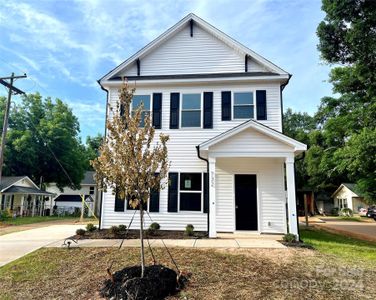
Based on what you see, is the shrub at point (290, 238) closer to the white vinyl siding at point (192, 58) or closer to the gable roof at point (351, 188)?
the white vinyl siding at point (192, 58)

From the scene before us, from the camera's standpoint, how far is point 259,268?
6.76 metres

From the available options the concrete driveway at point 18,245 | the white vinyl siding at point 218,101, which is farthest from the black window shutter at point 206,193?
the concrete driveway at point 18,245

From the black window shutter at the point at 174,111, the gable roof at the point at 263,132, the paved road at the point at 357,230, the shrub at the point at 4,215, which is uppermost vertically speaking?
the black window shutter at the point at 174,111

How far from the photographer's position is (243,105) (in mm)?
12609

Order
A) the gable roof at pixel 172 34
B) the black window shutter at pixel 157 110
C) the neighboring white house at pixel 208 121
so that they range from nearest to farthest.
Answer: the neighboring white house at pixel 208 121, the black window shutter at pixel 157 110, the gable roof at pixel 172 34

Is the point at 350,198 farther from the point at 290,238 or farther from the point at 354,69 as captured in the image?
the point at 290,238

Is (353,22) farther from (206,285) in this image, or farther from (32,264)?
(32,264)

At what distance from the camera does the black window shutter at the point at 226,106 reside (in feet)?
41.2

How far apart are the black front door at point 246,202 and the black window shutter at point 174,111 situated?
3583 mm

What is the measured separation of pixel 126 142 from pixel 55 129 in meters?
30.8

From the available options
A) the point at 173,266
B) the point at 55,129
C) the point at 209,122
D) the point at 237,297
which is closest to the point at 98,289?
the point at 173,266

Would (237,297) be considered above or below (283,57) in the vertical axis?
below

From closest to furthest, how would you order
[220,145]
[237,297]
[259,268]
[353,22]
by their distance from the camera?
[237,297] < [259,268] < [220,145] < [353,22]

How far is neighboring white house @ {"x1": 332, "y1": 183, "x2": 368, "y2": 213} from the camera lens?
39.4 meters
